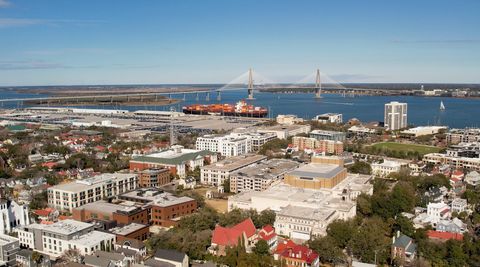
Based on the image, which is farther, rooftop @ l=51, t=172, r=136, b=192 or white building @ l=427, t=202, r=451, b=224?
rooftop @ l=51, t=172, r=136, b=192

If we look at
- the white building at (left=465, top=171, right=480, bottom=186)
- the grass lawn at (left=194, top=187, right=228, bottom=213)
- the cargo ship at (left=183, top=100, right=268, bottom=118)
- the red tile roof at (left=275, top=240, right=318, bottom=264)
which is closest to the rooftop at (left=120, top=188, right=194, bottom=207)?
the grass lawn at (left=194, top=187, right=228, bottom=213)

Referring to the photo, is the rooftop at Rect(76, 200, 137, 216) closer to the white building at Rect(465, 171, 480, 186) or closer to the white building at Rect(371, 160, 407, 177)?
the white building at Rect(371, 160, 407, 177)

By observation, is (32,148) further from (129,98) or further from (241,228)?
(129,98)

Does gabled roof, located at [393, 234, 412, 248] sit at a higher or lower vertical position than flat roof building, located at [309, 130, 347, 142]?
lower

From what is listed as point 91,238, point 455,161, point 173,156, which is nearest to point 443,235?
point 91,238

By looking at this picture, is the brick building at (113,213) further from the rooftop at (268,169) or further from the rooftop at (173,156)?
the rooftop at (173,156)

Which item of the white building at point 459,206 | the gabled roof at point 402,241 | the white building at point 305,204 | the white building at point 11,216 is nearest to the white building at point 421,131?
the white building at point 305,204

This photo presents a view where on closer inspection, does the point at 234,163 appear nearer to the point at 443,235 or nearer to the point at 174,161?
the point at 174,161
